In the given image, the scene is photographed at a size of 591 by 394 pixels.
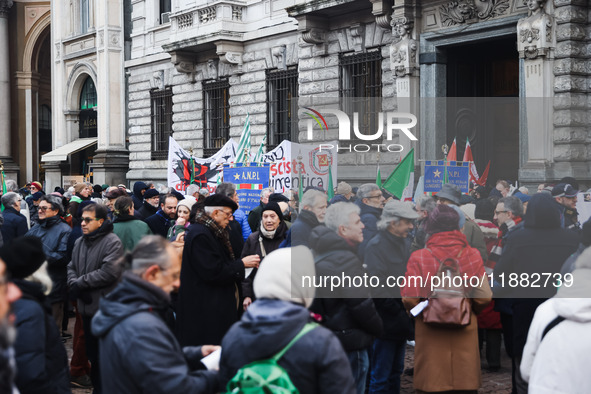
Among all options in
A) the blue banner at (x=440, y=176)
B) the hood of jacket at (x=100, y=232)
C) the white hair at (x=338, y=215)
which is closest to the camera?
the white hair at (x=338, y=215)

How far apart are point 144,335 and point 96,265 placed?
348cm

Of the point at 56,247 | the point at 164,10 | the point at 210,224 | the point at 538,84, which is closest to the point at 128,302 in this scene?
the point at 210,224

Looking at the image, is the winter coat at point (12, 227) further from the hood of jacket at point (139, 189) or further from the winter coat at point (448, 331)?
the winter coat at point (448, 331)

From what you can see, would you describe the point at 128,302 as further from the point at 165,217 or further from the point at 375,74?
the point at 375,74

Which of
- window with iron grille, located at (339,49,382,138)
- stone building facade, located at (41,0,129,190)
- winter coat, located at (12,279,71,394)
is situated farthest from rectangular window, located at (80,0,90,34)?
winter coat, located at (12,279,71,394)

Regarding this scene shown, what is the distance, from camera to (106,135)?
2634 centimetres

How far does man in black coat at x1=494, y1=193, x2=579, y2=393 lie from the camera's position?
18.2 ft

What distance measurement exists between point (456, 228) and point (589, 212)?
15.1 feet

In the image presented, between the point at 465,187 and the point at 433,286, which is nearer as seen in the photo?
the point at 433,286

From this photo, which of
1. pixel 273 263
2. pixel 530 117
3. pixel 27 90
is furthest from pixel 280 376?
pixel 27 90

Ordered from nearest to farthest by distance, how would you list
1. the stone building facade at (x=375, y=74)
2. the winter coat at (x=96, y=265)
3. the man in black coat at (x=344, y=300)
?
the man in black coat at (x=344, y=300)
the winter coat at (x=96, y=265)
the stone building facade at (x=375, y=74)

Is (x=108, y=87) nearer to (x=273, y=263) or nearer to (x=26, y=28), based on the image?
(x=26, y=28)

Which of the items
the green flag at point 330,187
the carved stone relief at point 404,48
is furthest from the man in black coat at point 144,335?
the carved stone relief at point 404,48

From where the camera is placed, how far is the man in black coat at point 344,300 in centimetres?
473
